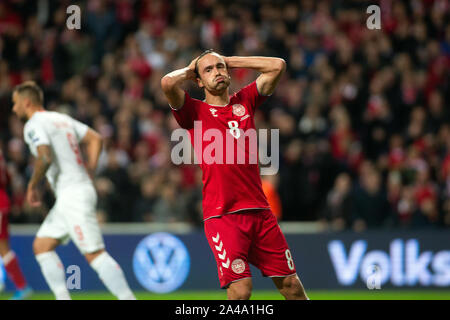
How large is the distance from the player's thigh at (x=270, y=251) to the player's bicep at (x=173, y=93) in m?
1.13

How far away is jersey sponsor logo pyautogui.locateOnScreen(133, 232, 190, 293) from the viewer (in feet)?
40.1

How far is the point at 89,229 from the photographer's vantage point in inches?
315

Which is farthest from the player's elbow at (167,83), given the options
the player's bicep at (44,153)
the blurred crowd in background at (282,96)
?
the blurred crowd in background at (282,96)

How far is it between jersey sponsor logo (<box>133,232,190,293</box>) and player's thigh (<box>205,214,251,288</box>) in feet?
19.8

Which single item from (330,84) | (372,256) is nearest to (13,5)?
(330,84)

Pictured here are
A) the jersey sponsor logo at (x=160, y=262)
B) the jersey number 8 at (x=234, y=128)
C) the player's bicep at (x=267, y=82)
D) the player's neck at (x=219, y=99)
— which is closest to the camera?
the jersey number 8 at (x=234, y=128)

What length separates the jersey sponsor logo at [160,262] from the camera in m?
12.2

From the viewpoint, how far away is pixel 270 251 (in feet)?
20.8

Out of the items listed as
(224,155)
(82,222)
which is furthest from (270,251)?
(82,222)

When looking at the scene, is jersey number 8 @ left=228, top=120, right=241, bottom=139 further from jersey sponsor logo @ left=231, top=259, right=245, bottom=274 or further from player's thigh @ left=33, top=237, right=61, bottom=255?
player's thigh @ left=33, top=237, right=61, bottom=255

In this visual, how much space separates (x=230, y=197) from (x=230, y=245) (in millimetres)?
393

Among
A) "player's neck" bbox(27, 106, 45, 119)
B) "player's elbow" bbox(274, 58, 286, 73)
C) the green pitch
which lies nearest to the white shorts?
"player's neck" bbox(27, 106, 45, 119)

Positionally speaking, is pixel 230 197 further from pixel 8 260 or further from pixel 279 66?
pixel 8 260

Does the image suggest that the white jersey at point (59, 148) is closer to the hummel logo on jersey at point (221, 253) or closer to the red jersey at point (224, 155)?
the red jersey at point (224, 155)
